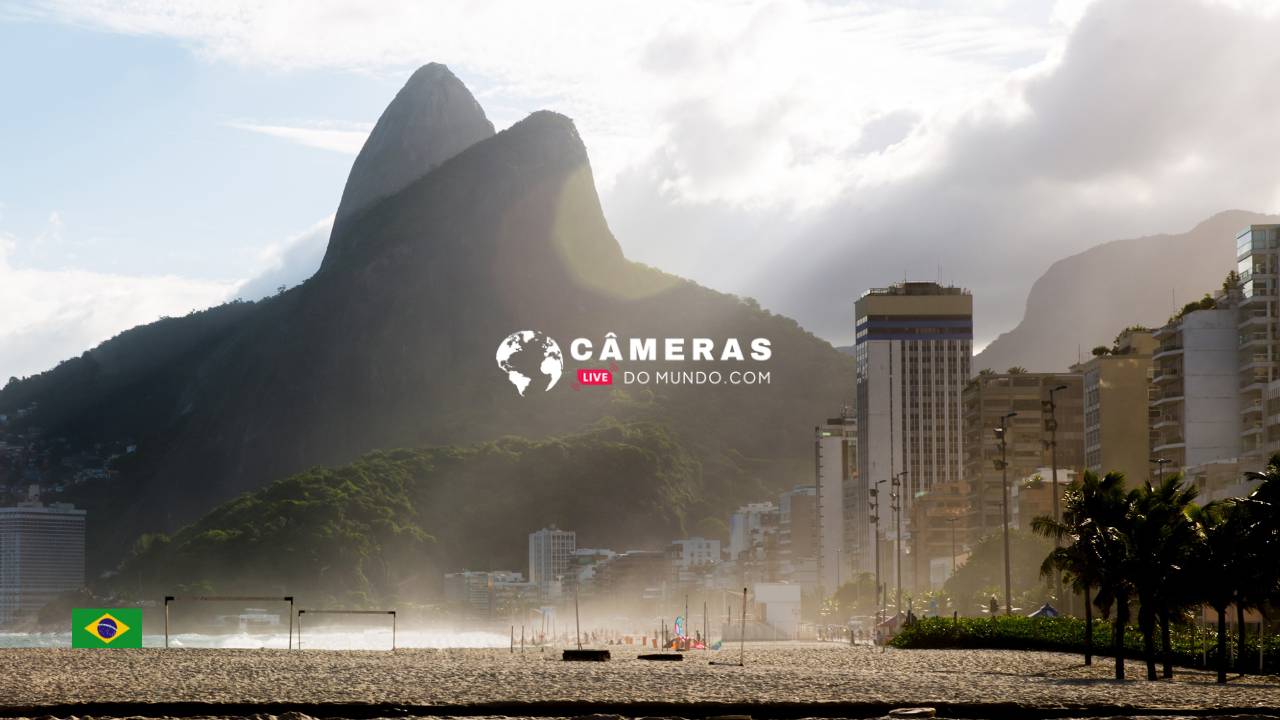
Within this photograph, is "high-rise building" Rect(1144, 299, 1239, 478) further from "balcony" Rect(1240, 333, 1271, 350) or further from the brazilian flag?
the brazilian flag

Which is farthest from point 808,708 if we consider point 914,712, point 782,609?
point 782,609

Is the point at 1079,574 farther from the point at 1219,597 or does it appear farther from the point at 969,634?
the point at 969,634

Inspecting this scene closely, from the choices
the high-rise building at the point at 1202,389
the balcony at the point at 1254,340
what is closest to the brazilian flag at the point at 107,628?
the high-rise building at the point at 1202,389

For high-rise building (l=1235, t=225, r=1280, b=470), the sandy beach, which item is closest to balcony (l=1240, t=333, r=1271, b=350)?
high-rise building (l=1235, t=225, r=1280, b=470)

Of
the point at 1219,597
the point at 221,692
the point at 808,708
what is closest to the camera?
the point at 808,708

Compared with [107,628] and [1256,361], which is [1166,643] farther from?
[1256,361]

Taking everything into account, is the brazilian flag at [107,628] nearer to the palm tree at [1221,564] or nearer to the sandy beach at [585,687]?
the sandy beach at [585,687]

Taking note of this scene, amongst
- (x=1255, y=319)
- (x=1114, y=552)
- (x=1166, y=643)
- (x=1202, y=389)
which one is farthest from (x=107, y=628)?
(x=1255, y=319)
